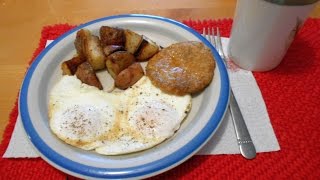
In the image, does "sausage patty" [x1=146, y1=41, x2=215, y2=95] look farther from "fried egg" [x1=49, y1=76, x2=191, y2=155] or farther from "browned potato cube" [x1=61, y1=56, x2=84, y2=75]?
"browned potato cube" [x1=61, y1=56, x2=84, y2=75]

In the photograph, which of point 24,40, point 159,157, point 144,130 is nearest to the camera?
point 159,157

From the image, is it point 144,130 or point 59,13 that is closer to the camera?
point 144,130

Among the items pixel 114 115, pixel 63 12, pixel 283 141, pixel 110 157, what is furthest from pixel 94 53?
pixel 283 141

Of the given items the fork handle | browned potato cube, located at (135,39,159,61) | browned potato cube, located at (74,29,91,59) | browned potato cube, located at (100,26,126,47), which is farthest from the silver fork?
browned potato cube, located at (74,29,91,59)

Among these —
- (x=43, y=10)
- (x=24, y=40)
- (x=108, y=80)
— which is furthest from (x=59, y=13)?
(x=108, y=80)

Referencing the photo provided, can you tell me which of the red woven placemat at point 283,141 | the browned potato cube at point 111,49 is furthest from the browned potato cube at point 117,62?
the red woven placemat at point 283,141

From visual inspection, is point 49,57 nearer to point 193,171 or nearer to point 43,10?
point 43,10

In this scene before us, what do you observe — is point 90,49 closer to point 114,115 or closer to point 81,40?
point 81,40
